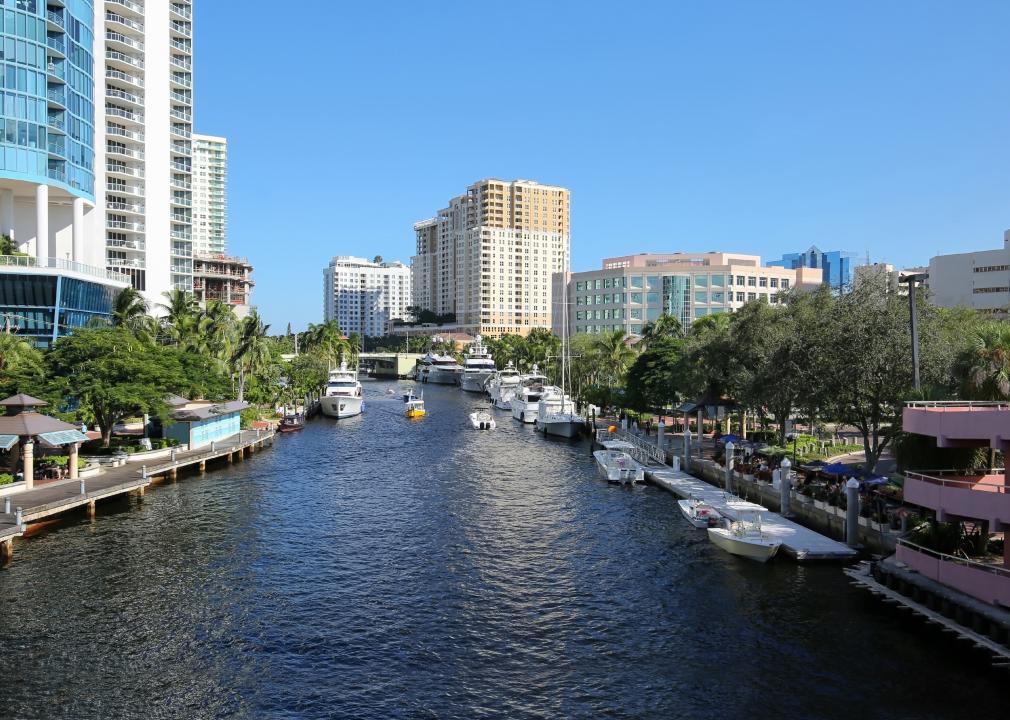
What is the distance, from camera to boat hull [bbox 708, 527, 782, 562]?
37.2m

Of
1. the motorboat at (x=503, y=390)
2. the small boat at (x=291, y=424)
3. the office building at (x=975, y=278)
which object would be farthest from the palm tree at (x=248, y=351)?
the office building at (x=975, y=278)

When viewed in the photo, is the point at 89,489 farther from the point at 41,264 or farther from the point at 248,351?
the point at 248,351

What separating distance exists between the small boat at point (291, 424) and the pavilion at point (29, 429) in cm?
4491

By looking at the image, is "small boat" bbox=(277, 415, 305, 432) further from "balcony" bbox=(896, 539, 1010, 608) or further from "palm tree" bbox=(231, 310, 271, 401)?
"balcony" bbox=(896, 539, 1010, 608)

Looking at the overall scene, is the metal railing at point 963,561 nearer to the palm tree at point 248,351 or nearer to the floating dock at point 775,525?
the floating dock at point 775,525

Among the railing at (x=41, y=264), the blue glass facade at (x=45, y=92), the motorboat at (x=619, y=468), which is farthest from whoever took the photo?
the blue glass facade at (x=45, y=92)

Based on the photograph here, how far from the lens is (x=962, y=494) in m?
28.0

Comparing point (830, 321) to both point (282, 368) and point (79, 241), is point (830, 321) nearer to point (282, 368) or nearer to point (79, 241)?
point (79, 241)

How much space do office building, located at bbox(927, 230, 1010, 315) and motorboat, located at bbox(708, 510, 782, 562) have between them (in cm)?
9550

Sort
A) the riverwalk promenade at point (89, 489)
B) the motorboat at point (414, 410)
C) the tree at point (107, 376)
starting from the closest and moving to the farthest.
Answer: the riverwalk promenade at point (89, 489), the tree at point (107, 376), the motorboat at point (414, 410)

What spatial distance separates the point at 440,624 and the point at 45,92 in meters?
70.8

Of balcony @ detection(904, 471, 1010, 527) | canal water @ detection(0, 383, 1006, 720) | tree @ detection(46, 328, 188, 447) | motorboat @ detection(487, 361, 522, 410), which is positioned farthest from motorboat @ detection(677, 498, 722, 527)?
motorboat @ detection(487, 361, 522, 410)

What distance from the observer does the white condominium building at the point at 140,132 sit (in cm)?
9988

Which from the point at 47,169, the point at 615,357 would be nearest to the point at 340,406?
the point at 615,357
